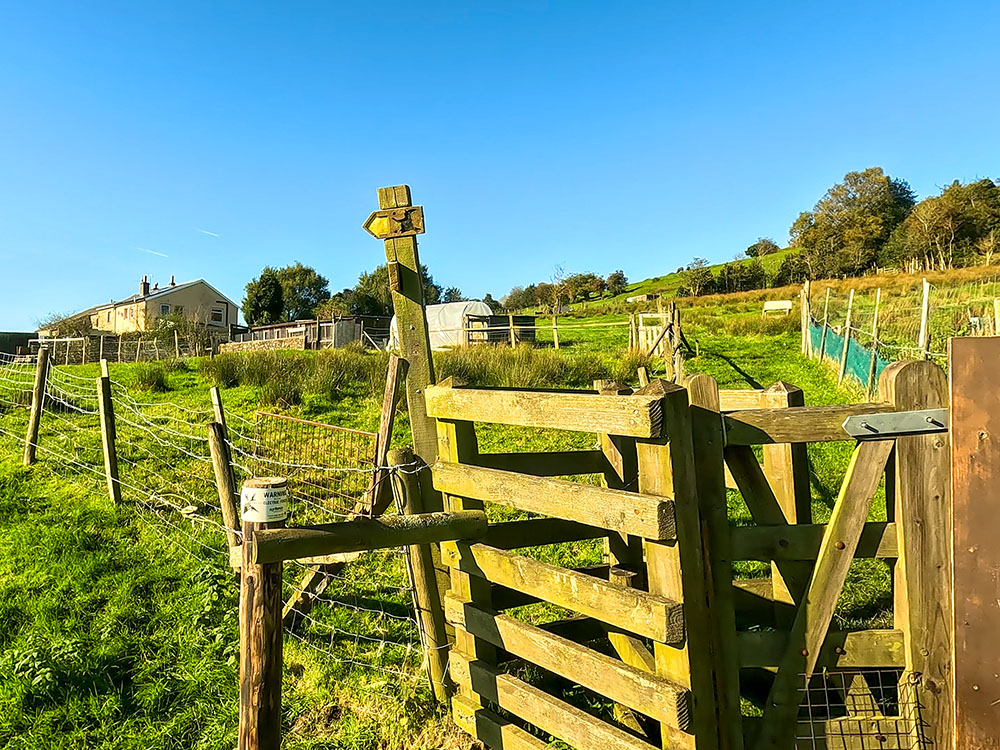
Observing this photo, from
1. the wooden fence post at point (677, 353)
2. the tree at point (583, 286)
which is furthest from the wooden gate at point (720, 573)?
the tree at point (583, 286)

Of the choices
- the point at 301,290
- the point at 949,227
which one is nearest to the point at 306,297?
the point at 301,290

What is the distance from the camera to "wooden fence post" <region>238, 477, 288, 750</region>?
105 inches

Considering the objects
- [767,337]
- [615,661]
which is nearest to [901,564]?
[615,661]

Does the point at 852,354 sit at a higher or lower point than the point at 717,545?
lower

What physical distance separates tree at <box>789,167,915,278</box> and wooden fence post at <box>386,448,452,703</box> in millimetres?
63495

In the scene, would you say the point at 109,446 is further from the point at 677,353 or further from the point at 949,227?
the point at 949,227

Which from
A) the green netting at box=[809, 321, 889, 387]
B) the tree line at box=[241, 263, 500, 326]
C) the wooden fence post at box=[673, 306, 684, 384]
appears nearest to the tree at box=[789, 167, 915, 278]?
the tree line at box=[241, 263, 500, 326]

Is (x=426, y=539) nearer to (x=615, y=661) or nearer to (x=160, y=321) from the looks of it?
(x=615, y=661)

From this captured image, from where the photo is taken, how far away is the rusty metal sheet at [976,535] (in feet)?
7.37

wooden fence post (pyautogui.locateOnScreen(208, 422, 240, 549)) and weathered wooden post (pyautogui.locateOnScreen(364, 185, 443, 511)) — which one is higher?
weathered wooden post (pyautogui.locateOnScreen(364, 185, 443, 511))

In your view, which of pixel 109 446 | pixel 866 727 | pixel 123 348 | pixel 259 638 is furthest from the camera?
pixel 123 348

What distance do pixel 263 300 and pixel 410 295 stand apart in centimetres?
6345

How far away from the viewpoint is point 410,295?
405 centimetres

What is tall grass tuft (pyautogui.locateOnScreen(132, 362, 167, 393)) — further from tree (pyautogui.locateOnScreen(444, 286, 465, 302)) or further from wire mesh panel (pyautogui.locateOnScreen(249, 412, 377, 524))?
tree (pyautogui.locateOnScreen(444, 286, 465, 302))
